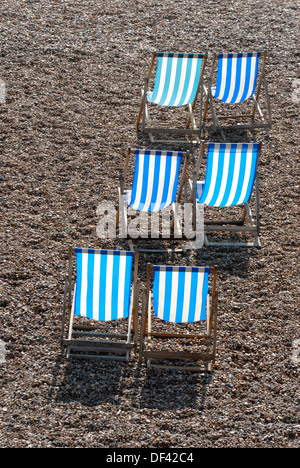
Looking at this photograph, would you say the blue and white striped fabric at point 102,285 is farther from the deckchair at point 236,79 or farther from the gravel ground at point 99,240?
the deckchair at point 236,79

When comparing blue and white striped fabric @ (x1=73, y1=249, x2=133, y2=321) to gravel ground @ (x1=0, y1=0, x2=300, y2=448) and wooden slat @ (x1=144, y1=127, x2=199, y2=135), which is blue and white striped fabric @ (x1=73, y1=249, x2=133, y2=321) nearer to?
gravel ground @ (x1=0, y1=0, x2=300, y2=448)

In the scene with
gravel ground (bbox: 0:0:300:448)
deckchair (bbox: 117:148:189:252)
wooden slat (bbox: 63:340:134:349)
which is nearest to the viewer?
gravel ground (bbox: 0:0:300:448)

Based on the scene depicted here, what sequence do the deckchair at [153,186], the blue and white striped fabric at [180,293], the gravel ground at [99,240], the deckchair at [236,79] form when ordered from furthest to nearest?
the deckchair at [236,79], the deckchair at [153,186], the blue and white striped fabric at [180,293], the gravel ground at [99,240]

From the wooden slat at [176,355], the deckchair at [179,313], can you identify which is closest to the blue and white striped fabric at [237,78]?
the deckchair at [179,313]

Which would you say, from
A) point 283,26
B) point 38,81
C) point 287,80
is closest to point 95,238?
point 38,81

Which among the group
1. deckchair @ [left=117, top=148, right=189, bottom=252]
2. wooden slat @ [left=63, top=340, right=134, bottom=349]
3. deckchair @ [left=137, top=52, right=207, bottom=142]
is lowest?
wooden slat @ [left=63, top=340, right=134, bottom=349]

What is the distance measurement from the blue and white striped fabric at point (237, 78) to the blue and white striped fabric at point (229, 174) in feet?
5.31

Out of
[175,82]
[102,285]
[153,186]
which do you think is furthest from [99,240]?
[175,82]

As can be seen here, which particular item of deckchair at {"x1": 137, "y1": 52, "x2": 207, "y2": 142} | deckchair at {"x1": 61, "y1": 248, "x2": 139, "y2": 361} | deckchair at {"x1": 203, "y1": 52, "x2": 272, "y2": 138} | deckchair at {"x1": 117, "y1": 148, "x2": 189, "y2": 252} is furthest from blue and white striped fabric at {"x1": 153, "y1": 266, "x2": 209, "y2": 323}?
deckchair at {"x1": 203, "y1": 52, "x2": 272, "y2": 138}

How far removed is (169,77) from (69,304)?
3.32 meters

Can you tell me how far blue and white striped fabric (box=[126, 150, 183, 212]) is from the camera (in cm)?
675

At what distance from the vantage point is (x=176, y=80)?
8.14m

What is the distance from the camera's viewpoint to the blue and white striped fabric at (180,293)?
18.2 feet

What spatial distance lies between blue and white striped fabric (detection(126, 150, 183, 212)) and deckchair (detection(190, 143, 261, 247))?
0.73 feet
